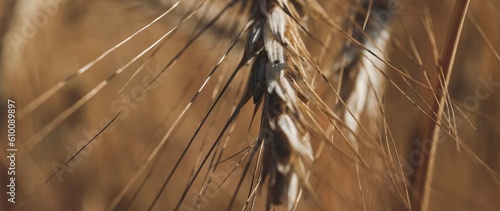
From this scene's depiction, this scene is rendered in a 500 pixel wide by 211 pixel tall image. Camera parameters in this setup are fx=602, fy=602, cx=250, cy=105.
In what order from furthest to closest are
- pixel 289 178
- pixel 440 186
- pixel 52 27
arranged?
pixel 52 27, pixel 440 186, pixel 289 178

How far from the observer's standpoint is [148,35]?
1.64 m

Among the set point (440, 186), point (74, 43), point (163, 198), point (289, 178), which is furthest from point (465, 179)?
point (289, 178)

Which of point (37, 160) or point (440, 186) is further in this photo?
point (37, 160)

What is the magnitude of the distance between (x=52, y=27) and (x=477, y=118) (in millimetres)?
1075

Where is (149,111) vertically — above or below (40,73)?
below

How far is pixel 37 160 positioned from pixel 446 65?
49.0 inches

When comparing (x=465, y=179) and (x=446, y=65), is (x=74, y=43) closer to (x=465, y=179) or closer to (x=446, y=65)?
(x=465, y=179)

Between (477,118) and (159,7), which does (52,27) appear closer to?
(159,7)

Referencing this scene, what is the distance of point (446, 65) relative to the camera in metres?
0.59

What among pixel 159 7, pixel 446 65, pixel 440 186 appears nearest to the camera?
pixel 446 65

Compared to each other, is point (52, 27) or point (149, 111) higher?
point (52, 27)

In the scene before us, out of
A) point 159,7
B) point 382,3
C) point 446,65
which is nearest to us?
point 446,65

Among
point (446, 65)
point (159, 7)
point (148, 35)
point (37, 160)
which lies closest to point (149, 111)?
point (148, 35)

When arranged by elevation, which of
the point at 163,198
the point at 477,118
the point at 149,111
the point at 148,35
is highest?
the point at 148,35
